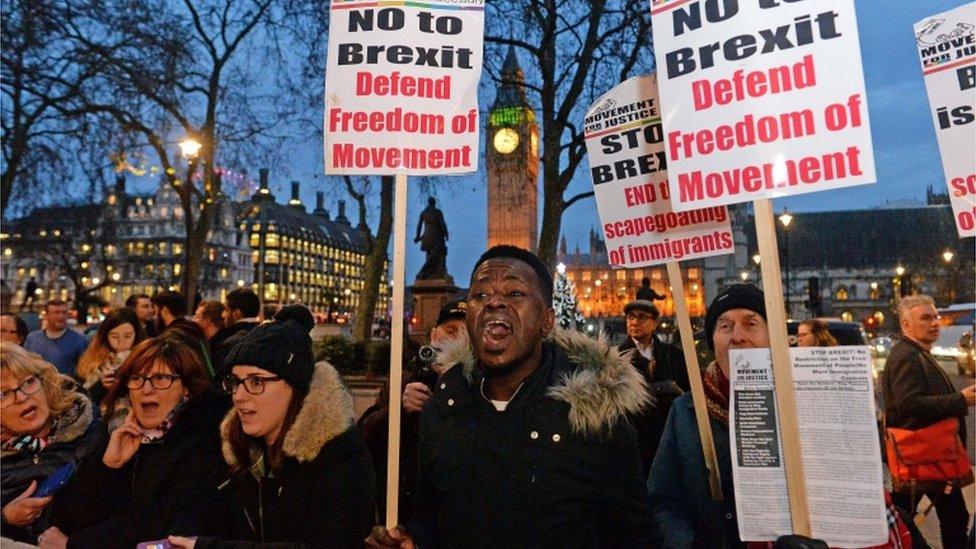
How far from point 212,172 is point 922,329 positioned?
54.9 feet

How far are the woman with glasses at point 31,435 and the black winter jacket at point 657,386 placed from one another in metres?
3.12

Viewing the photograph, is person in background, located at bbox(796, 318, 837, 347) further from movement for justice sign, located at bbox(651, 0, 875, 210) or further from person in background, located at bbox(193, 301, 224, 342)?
person in background, located at bbox(193, 301, 224, 342)

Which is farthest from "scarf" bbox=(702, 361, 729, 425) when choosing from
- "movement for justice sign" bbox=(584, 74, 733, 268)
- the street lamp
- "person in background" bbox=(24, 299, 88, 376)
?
the street lamp

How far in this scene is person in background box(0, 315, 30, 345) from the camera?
6805 mm

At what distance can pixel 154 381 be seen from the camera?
3.05 metres

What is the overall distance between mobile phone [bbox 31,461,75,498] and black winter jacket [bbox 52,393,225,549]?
296mm

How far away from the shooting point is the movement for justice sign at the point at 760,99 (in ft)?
7.27

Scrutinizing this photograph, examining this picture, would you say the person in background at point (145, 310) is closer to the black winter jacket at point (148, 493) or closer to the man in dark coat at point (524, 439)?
the black winter jacket at point (148, 493)

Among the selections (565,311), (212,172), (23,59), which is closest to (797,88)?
(23,59)

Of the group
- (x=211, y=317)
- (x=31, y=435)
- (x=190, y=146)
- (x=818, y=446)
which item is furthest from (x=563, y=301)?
(x=818, y=446)

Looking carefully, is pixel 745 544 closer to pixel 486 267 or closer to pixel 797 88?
pixel 486 267

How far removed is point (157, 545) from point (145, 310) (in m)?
6.38

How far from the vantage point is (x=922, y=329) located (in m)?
4.39

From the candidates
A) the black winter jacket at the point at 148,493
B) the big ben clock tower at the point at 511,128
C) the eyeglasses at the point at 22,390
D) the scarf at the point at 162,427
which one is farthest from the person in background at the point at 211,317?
the big ben clock tower at the point at 511,128
